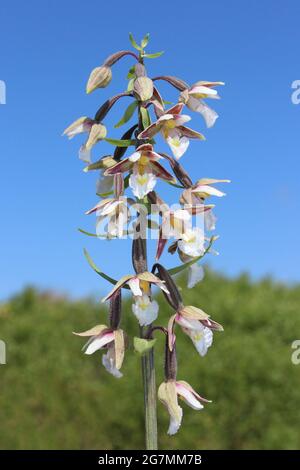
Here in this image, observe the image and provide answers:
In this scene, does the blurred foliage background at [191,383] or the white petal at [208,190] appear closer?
the white petal at [208,190]

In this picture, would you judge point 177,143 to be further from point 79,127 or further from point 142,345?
point 142,345

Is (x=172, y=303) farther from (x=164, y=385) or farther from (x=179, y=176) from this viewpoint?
(x=179, y=176)

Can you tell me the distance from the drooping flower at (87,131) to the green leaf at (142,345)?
0.50 meters

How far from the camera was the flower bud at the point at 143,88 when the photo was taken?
1.68 m

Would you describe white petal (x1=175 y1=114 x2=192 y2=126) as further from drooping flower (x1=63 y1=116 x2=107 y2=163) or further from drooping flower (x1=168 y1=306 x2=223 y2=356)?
drooping flower (x1=168 y1=306 x2=223 y2=356)

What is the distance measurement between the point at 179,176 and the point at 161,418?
3150 millimetres

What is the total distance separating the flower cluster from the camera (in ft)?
5.44

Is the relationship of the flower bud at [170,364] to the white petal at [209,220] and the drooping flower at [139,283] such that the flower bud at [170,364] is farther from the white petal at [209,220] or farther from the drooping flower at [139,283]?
the white petal at [209,220]

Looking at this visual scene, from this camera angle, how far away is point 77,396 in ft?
17.6

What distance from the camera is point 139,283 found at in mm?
1662

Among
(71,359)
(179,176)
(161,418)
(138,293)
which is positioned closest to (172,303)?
(138,293)

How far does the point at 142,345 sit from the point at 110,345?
15 cm
